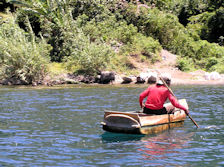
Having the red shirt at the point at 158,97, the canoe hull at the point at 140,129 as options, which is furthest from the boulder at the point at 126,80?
the canoe hull at the point at 140,129

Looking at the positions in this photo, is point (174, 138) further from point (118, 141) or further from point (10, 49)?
point (10, 49)

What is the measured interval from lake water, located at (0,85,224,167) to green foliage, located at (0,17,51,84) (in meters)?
11.8

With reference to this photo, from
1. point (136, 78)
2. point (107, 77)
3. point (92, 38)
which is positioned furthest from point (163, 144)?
point (92, 38)

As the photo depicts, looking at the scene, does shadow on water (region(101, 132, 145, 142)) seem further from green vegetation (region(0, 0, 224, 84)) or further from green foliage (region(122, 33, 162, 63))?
green foliage (region(122, 33, 162, 63))

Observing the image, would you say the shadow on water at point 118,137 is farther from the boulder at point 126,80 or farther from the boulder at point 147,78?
the boulder at point 147,78

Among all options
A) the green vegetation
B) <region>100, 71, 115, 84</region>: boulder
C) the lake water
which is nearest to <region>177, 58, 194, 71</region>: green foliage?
the green vegetation

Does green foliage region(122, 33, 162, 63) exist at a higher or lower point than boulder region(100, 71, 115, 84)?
higher

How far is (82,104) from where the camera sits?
18.2 metres

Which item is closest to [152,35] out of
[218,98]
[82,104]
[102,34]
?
[102,34]

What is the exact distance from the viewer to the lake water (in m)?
8.41

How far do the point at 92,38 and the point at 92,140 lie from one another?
84.9ft

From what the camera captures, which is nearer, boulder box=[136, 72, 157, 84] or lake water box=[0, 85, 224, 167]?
lake water box=[0, 85, 224, 167]

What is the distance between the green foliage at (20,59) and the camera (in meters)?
28.9

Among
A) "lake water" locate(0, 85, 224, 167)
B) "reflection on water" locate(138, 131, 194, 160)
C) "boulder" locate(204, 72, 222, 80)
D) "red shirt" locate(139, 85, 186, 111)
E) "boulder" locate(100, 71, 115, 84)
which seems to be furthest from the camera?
"boulder" locate(204, 72, 222, 80)
